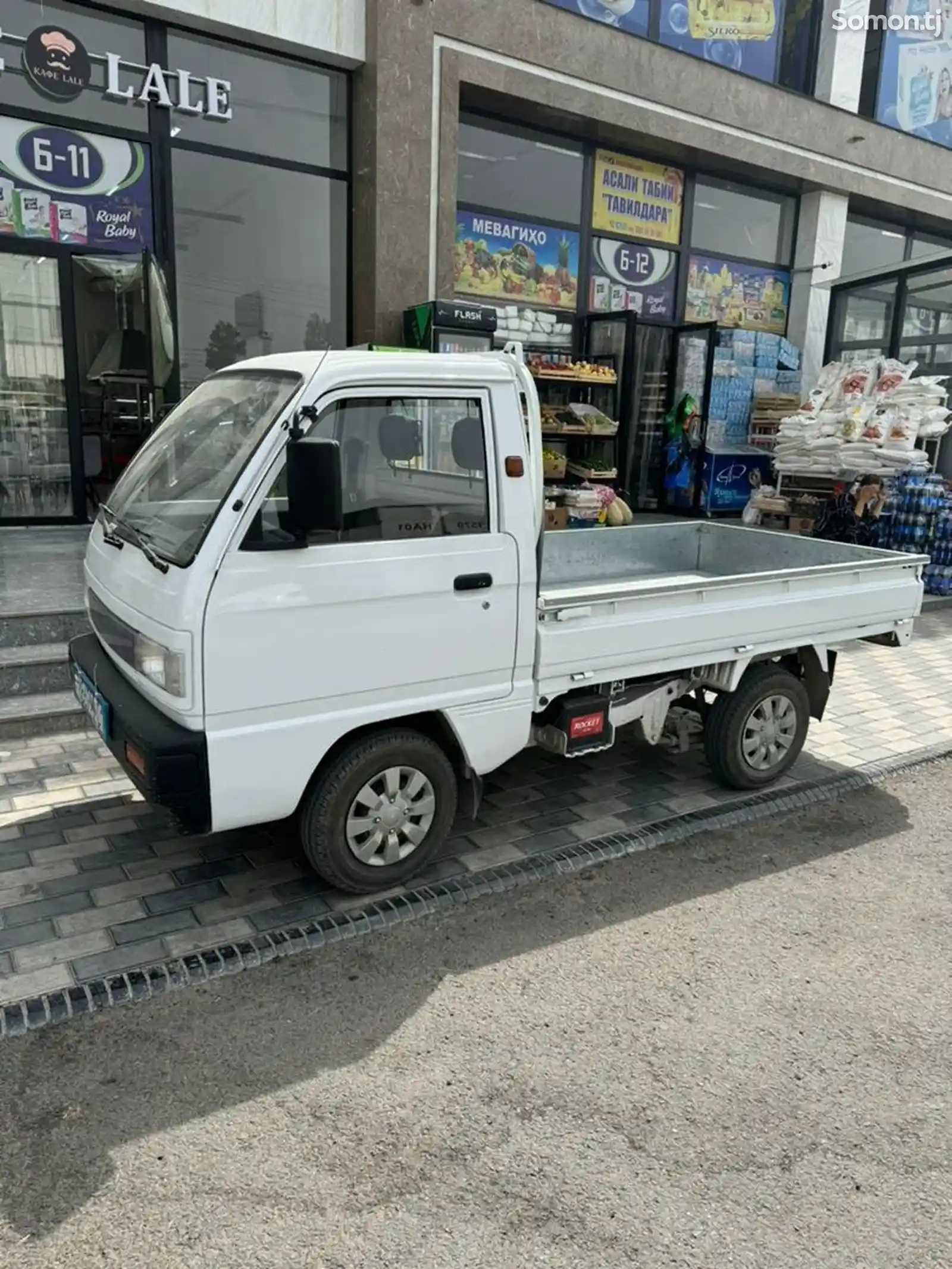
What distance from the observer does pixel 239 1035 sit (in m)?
3.09

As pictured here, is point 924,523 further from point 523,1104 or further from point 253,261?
point 523,1104

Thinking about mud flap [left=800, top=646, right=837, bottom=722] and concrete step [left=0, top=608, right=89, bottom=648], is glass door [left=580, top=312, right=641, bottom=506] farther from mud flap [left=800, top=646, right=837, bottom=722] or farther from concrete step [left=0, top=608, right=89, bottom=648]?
concrete step [left=0, top=608, right=89, bottom=648]

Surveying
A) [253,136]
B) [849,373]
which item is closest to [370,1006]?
[253,136]

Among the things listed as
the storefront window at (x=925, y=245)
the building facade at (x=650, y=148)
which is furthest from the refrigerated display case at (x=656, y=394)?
the storefront window at (x=925, y=245)

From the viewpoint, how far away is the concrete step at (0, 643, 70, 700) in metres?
5.69

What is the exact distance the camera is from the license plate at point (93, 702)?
12.1 ft

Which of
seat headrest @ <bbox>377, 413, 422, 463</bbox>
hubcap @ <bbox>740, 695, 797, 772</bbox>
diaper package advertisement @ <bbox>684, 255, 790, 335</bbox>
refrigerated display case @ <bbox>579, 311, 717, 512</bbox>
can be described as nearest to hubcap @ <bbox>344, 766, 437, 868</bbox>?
seat headrest @ <bbox>377, 413, 422, 463</bbox>

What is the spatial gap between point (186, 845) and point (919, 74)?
17.1 meters

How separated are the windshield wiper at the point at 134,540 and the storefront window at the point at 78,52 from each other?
21.4ft

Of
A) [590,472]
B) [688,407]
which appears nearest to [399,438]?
[590,472]

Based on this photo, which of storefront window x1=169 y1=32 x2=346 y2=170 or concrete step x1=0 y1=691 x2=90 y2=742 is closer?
concrete step x1=0 y1=691 x2=90 y2=742

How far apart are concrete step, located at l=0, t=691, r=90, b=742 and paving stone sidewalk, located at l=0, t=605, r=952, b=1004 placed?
0.09 meters

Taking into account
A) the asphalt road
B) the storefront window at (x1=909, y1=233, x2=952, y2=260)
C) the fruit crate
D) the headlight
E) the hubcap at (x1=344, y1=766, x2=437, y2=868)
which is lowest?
the asphalt road

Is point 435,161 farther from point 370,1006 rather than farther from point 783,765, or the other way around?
point 370,1006
